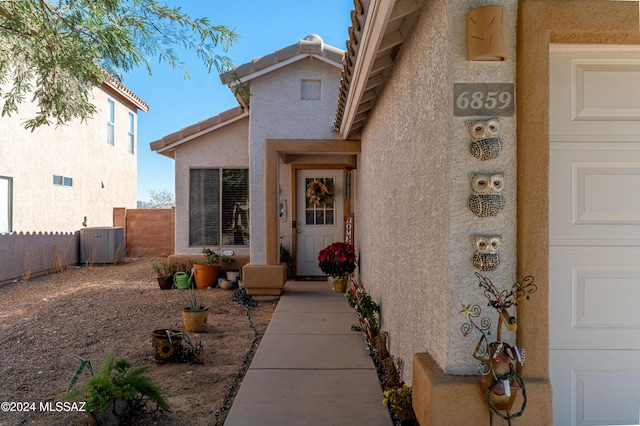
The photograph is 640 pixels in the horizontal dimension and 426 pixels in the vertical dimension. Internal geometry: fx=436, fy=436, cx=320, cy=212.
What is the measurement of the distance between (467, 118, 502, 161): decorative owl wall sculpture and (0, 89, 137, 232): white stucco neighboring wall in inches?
376

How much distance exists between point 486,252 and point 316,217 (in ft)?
24.8

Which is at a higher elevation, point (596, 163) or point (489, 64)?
point (489, 64)

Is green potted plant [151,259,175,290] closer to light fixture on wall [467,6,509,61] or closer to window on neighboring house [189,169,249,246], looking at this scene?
window on neighboring house [189,169,249,246]

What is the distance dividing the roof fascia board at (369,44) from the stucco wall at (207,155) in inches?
190

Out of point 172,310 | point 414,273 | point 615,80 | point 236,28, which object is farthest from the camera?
point 172,310

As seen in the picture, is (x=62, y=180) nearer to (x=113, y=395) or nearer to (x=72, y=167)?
(x=72, y=167)

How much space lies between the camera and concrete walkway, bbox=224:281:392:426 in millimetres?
3213

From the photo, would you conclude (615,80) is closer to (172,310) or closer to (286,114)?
(286,114)

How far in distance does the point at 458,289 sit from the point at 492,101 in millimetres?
1029

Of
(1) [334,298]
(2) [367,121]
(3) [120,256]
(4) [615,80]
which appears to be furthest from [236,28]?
(3) [120,256]

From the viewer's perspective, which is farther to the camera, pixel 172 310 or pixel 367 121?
pixel 172 310

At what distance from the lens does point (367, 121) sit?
657 cm

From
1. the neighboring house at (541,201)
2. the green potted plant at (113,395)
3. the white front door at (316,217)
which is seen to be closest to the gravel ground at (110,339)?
the green potted plant at (113,395)

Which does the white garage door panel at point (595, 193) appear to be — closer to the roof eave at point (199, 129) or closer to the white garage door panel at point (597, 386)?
the white garage door panel at point (597, 386)
